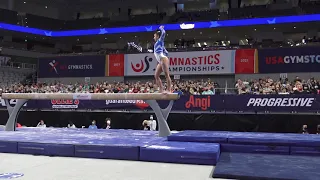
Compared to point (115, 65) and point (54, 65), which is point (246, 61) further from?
point (54, 65)

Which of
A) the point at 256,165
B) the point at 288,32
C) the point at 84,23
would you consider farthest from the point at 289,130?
the point at 84,23

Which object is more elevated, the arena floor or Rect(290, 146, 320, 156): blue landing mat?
Rect(290, 146, 320, 156): blue landing mat

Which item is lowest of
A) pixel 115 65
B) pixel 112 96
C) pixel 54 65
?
pixel 112 96

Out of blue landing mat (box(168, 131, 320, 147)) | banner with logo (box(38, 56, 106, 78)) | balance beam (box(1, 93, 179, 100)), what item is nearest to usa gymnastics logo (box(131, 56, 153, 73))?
banner with logo (box(38, 56, 106, 78))

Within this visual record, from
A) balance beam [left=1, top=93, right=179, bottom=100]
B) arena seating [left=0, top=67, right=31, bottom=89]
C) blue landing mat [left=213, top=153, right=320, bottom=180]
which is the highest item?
arena seating [left=0, top=67, right=31, bottom=89]

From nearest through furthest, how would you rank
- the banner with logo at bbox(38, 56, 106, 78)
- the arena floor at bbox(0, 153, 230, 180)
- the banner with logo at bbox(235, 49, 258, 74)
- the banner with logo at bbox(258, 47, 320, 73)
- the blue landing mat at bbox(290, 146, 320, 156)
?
the arena floor at bbox(0, 153, 230, 180) → the blue landing mat at bbox(290, 146, 320, 156) → the banner with logo at bbox(258, 47, 320, 73) → the banner with logo at bbox(235, 49, 258, 74) → the banner with logo at bbox(38, 56, 106, 78)

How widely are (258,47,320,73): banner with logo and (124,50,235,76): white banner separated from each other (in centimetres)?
182

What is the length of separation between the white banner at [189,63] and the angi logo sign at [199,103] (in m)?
6.87

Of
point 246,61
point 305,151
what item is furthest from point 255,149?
point 246,61

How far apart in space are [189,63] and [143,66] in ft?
9.91

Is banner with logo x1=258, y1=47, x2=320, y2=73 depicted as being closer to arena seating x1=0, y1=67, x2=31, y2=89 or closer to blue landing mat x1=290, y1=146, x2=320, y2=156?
blue landing mat x1=290, y1=146, x2=320, y2=156

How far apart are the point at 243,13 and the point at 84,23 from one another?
1533 cm

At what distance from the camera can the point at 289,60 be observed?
55.9 ft

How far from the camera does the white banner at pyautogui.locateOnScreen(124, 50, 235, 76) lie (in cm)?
1803
